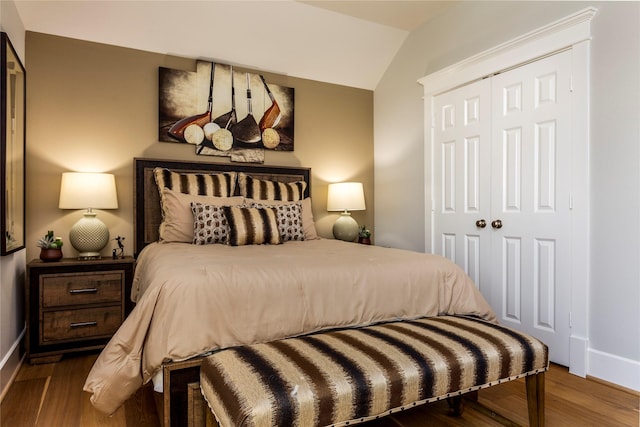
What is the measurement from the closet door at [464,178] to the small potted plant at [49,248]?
2.98m

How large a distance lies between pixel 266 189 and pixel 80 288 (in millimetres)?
1599

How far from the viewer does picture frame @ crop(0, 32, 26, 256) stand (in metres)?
2.08

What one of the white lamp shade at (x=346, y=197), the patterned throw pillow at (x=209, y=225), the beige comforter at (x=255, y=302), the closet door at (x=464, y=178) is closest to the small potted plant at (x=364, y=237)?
the white lamp shade at (x=346, y=197)

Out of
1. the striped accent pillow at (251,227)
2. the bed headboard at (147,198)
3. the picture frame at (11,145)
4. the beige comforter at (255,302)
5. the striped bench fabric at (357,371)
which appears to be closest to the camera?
the striped bench fabric at (357,371)

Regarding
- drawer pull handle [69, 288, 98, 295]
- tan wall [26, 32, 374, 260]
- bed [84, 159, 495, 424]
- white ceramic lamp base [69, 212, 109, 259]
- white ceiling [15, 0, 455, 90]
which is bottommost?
drawer pull handle [69, 288, 98, 295]

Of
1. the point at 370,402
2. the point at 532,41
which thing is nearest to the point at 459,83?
the point at 532,41

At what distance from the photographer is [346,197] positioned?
3.96 m

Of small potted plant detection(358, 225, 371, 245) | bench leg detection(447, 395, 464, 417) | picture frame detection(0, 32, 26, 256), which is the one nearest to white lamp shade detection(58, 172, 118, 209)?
picture frame detection(0, 32, 26, 256)

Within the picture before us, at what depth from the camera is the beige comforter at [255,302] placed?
1.49 m

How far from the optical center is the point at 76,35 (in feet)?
10.2

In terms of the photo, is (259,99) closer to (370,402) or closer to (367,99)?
(367,99)

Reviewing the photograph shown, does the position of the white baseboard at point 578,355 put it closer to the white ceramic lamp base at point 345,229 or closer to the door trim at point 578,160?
the door trim at point 578,160

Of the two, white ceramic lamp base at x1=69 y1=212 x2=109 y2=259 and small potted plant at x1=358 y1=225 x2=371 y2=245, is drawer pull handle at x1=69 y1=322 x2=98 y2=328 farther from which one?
small potted plant at x1=358 y1=225 x2=371 y2=245

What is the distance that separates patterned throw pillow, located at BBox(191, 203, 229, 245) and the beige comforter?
68cm
